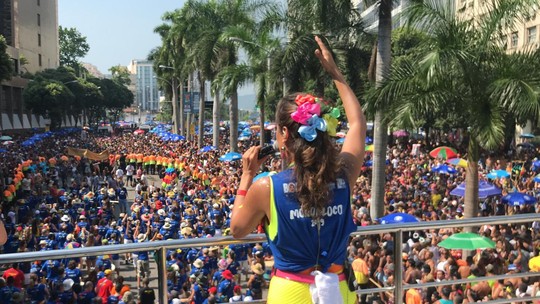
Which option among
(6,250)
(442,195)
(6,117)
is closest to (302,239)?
(6,250)

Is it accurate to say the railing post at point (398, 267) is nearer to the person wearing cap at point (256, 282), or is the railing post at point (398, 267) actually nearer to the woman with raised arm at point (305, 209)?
the woman with raised arm at point (305, 209)

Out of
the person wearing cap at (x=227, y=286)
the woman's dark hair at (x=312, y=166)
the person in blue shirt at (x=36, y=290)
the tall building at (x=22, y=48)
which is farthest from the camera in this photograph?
the tall building at (x=22, y=48)

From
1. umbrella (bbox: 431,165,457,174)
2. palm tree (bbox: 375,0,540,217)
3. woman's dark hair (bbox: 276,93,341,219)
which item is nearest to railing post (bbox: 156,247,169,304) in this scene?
woman's dark hair (bbox: 276,93,341,219)

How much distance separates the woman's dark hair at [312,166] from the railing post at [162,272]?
1.12m

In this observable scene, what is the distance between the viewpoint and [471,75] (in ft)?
34.5

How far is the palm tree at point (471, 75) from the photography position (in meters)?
10.1

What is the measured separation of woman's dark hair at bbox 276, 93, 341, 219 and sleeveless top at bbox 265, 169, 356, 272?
0.03 metres

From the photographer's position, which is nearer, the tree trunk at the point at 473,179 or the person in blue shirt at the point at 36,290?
the person in blue shirt at the point at 36,290

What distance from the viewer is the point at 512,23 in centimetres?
1091

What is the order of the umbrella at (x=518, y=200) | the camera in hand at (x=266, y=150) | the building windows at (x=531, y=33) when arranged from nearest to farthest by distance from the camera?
the camera in hand at (x=266, y=150)
the umbrella at (x=518, y=200)
the building windows at (x=531, y=33)

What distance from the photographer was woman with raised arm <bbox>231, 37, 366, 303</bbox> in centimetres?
211

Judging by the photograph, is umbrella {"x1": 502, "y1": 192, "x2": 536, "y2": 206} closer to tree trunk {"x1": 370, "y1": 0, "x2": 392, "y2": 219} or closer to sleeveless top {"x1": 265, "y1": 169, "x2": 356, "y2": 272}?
tree trunk {"x1": 370, "y1": 0, "x2": 392, "y2": 219}

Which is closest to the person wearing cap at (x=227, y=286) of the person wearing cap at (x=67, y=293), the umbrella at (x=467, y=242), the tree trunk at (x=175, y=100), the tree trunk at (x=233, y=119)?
the person wearing cap at (x=67, y=293)

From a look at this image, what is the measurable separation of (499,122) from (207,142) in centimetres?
3874
